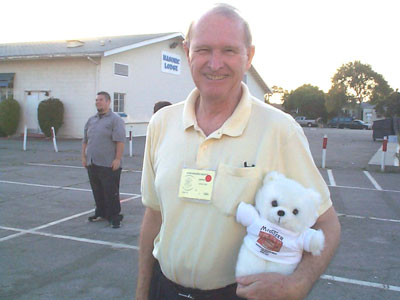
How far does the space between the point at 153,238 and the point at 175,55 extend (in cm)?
2712

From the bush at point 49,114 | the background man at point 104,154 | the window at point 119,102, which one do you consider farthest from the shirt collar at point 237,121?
the window at point 119,102

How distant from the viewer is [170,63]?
28.0m

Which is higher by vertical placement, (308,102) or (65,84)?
(308,102)

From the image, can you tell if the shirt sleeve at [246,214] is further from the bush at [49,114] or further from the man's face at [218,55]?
the bush at [49,114]

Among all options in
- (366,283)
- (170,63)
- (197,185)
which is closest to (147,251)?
(197,185)

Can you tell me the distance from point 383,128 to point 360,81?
48758mm

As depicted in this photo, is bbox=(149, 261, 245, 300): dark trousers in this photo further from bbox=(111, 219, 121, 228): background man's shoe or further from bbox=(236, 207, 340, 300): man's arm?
bbox=(111, 219, 121, 228): background man's shoe

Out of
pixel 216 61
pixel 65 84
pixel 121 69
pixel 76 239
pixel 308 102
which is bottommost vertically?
pixel 76 239

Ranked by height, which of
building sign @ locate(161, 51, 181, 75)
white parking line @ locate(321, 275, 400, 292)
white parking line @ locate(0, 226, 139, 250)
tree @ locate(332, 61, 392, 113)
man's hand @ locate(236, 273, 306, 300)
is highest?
tree @ locate(332, 61, 392, 113)

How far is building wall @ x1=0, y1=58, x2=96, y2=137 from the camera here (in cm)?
2261

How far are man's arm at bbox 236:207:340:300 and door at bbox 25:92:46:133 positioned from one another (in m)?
24.2

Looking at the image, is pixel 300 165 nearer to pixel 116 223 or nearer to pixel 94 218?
pixel 116 223

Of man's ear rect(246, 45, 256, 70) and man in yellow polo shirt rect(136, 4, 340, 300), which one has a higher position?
man's ear rect(246, 45, 256, 70)

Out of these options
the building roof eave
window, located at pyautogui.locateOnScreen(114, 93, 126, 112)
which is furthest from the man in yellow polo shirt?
window, located at pyautogui.locateOnScreen(114, 93, 126, 112)
